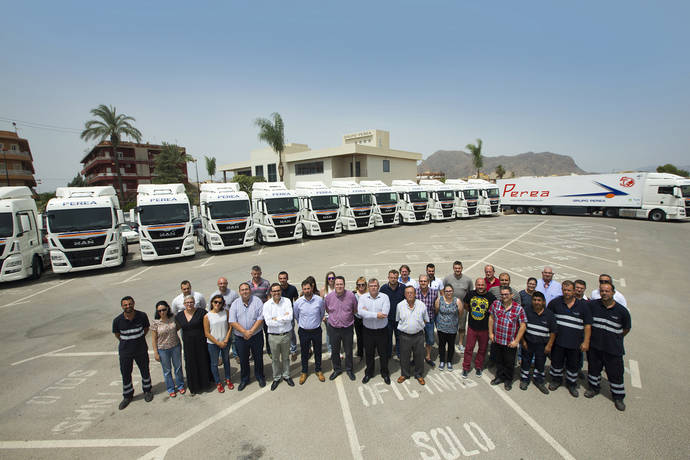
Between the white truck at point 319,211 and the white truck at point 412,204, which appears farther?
the white truck at point 412,204

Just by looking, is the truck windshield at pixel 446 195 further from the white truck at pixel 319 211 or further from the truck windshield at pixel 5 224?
the truck windshield at pixel 5 224

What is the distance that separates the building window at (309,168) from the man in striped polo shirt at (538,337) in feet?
127

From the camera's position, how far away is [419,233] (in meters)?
20.2

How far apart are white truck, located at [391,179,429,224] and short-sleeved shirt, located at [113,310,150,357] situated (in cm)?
2065

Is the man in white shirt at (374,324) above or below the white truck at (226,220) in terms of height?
below

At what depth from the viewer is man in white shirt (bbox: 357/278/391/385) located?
16.3 feet

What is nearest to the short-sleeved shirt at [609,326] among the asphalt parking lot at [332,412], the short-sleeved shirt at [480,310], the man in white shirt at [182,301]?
the asphalt parking lot at [332,412]

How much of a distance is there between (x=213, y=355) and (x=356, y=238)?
14.6 metres

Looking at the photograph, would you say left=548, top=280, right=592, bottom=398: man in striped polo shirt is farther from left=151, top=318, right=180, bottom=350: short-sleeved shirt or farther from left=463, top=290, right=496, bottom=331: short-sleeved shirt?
left=151, top=318, right=180, bottom=350: short-sleeved shirt

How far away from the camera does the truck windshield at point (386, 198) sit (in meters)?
22.4

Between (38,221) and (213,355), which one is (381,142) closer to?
(38,221)

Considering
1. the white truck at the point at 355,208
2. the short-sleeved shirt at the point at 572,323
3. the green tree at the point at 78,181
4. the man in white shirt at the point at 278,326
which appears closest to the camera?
the short-sleeved shirt at the point at 572,323

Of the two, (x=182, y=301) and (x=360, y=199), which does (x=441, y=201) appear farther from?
(x=182, y=301)

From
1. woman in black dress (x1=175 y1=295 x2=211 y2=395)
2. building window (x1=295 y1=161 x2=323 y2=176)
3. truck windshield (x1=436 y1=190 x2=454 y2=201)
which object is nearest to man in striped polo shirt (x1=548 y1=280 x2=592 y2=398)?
woman in black dress (x1=175 y1=295 x2=211 y2=395)
